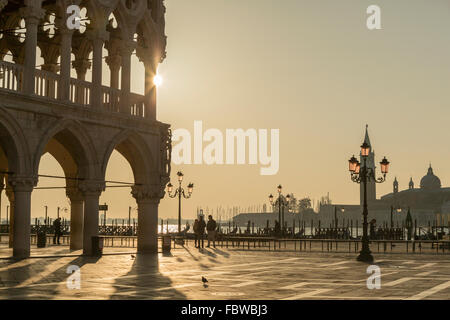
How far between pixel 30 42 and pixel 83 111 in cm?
318

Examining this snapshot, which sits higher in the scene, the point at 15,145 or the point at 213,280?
the point at 15,145

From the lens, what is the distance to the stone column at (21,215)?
78.9 feet

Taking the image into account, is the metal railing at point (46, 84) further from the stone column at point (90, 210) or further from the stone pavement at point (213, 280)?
the stone pavement at point (213, 280)

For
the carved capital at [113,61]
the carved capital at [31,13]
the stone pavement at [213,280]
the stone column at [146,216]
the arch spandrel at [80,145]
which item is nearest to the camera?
the stone pavement at [213,280]

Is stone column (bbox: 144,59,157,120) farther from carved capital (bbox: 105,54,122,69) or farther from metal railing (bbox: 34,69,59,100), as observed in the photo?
metal railing (bbox: 34,69,59,100)

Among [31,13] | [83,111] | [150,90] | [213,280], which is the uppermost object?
[31,13]

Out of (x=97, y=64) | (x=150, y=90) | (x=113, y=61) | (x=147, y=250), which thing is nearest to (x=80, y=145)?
(x=97, y=64)

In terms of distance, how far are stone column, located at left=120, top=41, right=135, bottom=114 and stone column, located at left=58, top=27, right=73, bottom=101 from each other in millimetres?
3003

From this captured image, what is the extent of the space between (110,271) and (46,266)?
270 cm

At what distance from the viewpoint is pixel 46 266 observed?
2052cm

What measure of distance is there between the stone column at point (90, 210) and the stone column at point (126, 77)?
366 centimetres

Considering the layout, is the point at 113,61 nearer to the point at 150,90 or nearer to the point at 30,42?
the point at 150,90

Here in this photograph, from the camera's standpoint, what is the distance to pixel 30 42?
24.6m

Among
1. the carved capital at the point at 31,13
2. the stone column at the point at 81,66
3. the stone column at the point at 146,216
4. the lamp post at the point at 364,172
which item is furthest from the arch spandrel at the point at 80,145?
the lamp post at the point at 364,172
